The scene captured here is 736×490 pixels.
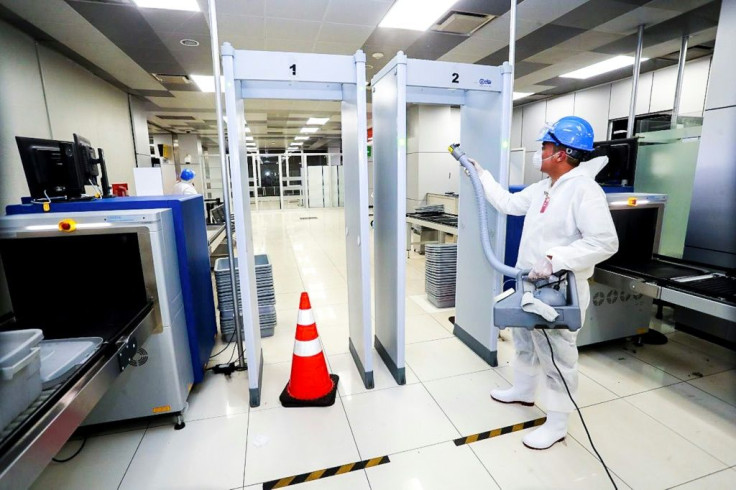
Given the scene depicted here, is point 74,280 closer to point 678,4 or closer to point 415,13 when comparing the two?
point 415,13

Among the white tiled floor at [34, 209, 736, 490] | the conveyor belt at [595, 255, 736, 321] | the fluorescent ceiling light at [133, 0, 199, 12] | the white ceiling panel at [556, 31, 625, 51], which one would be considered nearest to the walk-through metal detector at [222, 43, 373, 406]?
the white tiled floor at [34, 209, 736, 490]

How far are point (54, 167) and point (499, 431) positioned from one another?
297 centimetres

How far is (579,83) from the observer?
7.12m

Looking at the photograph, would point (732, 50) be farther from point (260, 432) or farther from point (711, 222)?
point (260, 432)

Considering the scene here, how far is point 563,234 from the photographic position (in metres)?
1.91

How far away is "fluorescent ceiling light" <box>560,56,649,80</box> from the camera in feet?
18.8

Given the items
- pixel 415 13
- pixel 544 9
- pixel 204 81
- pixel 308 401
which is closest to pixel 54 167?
pixel 308 401

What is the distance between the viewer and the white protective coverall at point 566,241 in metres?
1.76

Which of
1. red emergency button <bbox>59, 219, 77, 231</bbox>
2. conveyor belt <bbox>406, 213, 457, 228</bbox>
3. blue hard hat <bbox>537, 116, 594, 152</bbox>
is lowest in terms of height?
conveyor belt <bbox>406, 213, 457, 228</bbox>

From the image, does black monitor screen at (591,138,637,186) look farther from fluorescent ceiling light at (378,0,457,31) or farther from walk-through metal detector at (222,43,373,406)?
walk-through metal detector at (222,43,373,406)

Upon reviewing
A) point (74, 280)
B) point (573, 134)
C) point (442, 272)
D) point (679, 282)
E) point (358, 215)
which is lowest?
point (442, 272)

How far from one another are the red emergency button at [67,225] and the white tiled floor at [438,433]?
123cm

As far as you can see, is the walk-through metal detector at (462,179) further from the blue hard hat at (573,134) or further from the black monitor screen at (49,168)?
the black monitor screen at (49,168)

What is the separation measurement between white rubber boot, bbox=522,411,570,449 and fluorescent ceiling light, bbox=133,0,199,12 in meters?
4.61
